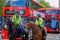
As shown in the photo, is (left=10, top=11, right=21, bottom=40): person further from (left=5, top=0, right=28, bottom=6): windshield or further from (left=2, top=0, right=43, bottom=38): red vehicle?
(left=5, top=0, right=28, bottom=6): windshield

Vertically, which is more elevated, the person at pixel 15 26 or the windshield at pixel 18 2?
the windshield at pixel 18 2

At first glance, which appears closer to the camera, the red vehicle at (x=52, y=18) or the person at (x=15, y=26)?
the person at (x=15, y=26)

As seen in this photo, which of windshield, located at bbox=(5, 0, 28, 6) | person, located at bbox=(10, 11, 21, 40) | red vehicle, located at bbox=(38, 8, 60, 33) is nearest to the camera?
person, located at bbox=(10, 11, 21, 40)

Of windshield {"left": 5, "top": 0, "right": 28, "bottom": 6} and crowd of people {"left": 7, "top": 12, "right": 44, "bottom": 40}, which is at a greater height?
windshield {"left": 5, "top": 0, "right": 28, "bottom": 6}

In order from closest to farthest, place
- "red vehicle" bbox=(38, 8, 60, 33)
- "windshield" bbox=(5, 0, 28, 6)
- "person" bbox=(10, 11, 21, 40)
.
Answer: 1. "person" bbox=(10, 11, 21, 40)
2. "windshield" bbox=(5, 0, 28, 6)
3. "red vehicle" bbox=(38, 8, 60, 33)

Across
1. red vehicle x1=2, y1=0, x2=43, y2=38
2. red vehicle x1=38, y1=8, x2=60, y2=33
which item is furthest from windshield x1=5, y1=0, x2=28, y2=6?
red vehicle x1=38, y1=8, x2=60, y2=33

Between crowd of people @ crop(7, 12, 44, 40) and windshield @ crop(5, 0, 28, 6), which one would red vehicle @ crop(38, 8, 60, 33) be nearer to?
windshield @ crop(5, 0, 28, 6)

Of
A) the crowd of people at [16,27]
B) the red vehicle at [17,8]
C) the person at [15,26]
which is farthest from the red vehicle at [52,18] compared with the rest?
the person at [15,26]

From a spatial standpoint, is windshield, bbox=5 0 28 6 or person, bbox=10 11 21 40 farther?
windshield, bbox=5 0 28 6

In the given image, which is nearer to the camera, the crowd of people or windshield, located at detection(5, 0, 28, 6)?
the crowd of people

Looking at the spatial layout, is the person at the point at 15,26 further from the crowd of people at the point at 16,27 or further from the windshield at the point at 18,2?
the windshield at the point at 18,2

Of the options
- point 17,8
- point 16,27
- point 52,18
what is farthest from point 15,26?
point 52,18

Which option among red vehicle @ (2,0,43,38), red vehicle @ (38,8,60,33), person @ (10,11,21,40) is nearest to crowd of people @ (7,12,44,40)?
person @ (10,11,21,40)

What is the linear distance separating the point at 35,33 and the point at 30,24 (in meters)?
0.53
